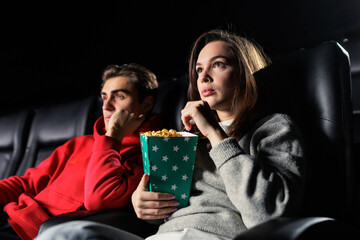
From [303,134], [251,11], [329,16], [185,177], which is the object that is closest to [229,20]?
[251,11]

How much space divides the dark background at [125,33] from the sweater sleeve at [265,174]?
1114 mm

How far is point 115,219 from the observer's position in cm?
103

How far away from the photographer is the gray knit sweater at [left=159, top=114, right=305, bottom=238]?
78 cm

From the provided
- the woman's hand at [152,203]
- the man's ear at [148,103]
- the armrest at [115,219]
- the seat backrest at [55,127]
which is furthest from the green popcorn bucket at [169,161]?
the seat backrest at [55,127]

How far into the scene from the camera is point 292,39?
6.77ft

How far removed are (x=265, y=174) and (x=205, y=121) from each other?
0.24 metres

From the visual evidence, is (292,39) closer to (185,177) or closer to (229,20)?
(229,20)

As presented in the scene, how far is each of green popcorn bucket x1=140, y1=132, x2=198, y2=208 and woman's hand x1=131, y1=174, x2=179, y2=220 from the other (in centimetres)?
2

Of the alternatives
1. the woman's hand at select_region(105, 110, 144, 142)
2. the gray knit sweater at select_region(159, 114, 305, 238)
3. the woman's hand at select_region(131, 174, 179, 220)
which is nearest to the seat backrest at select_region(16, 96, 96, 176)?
the woman's hand at select_region(105, 110, 144, 142)

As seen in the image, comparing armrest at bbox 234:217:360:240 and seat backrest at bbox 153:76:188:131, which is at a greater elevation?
seat backrest at bbox 153:76:188:131

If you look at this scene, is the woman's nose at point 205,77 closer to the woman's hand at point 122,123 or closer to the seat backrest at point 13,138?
the woman's hand at point 122,123

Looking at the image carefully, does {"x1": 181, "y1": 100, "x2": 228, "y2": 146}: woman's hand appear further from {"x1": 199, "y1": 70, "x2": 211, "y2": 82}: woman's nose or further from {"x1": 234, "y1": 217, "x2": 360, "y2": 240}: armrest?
{"x1": 234, "y1": 217, "x2": 360, "y2": 240}: armrest

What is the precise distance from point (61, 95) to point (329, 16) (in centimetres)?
245

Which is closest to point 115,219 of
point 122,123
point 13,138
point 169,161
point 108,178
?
point 108,178
